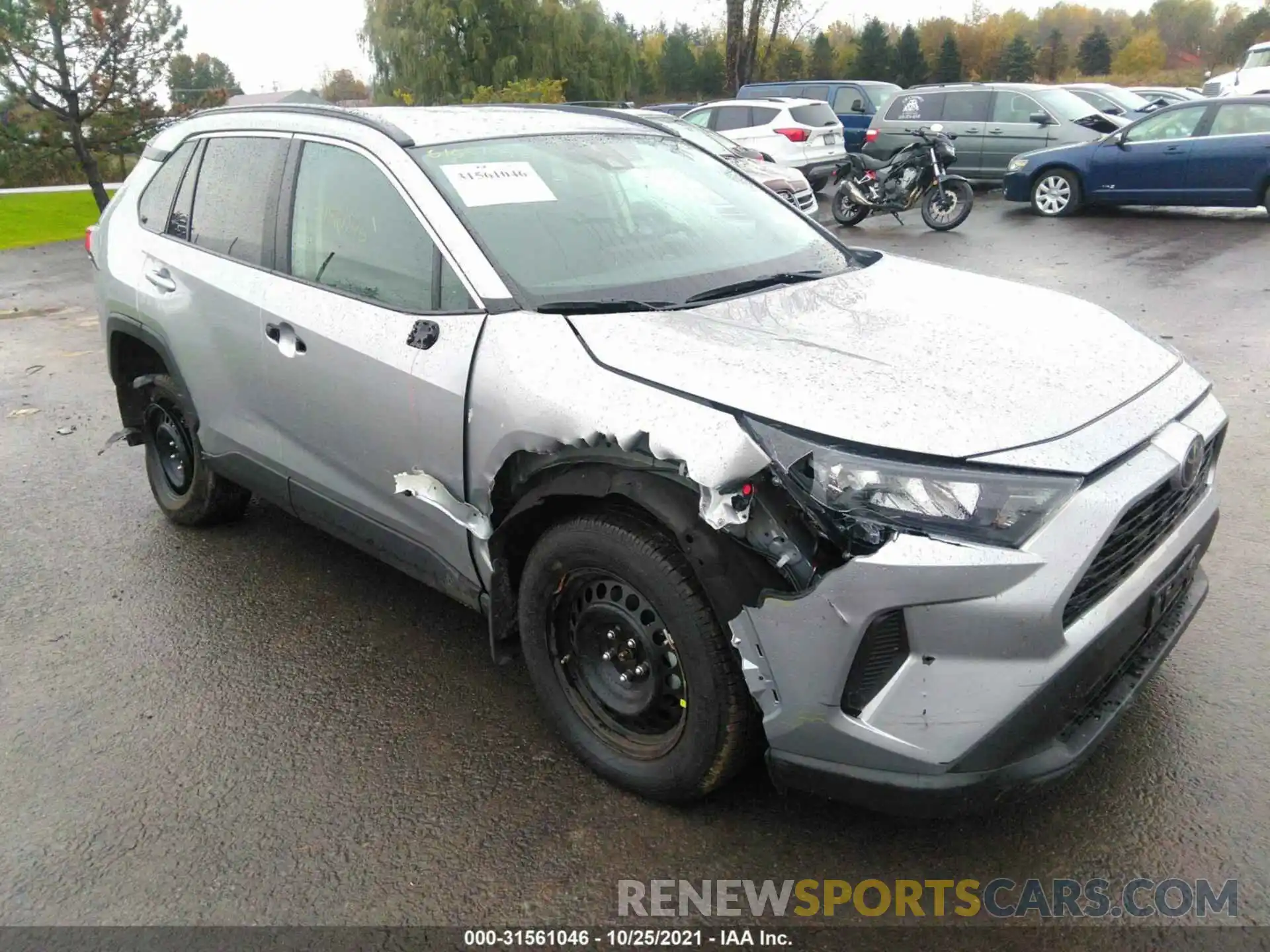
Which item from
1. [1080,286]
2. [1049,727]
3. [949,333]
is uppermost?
[949,333]

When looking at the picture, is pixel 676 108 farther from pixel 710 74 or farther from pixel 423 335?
pixel 710 74

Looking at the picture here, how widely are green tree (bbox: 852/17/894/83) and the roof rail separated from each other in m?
52.9

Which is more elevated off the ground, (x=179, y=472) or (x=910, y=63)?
(x=910, y=63)

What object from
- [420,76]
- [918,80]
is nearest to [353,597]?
[420,76]

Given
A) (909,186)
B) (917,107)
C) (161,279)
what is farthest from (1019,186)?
(161,279)

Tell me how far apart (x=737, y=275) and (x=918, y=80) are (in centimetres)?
5495

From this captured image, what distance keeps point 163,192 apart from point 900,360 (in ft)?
11.3

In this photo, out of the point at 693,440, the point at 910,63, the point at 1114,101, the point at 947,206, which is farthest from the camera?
the point at 910,63

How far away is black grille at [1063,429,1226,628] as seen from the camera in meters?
2.22

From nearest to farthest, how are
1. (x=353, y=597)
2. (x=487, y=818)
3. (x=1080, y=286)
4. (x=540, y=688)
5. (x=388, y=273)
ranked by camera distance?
(x=487, y=818)
(x=540, y=688)
(x=388, y=273)
(x=353, y=597)
(x=1080, y=286)

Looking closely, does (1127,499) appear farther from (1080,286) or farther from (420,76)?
(420,76)

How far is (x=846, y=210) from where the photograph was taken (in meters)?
14.2

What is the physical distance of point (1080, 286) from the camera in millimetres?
9305

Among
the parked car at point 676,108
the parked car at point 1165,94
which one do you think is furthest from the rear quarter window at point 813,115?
the parked car at point 1165,94
